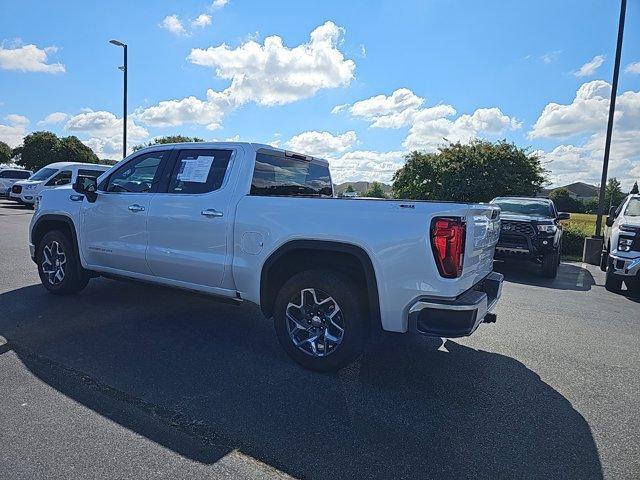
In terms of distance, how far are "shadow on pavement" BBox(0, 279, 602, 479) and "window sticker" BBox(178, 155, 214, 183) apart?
1.56 m

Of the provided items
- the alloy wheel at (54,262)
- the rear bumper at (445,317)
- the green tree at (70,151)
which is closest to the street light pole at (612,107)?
the rear bumper at (445,317)

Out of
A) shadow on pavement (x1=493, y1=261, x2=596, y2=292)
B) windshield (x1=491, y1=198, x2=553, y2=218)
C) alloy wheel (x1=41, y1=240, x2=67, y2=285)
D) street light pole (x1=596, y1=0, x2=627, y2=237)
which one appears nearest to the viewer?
alloy wheel (x1=41, y1=240, x2=67, y2=285)

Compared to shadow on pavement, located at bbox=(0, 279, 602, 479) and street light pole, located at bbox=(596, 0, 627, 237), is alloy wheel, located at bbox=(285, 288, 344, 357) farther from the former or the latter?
street light pole, located at bbox=(596, 0, 627, 237)

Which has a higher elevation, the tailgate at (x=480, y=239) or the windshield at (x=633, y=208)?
the windshield at (x=633, y=208)

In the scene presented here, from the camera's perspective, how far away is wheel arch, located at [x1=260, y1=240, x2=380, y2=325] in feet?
11.4

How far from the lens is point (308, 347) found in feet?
12.6

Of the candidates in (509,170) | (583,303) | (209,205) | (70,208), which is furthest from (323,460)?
(509,170)

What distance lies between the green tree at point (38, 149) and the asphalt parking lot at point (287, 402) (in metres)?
52.3

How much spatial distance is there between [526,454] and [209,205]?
321 cm

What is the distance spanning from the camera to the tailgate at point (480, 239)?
3.30 metres

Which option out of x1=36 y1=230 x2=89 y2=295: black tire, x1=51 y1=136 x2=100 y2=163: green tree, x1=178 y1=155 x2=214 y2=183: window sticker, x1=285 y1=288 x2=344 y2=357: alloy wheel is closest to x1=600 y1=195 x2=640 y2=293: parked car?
x1=285 y1=288 x2=344 y2=357: alloy wheel

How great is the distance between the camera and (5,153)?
186ft

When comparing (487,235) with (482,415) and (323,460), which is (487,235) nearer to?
(482,415)

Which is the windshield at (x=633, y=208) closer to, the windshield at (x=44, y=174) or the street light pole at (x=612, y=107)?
the street light pole at (x=612, y=107)
